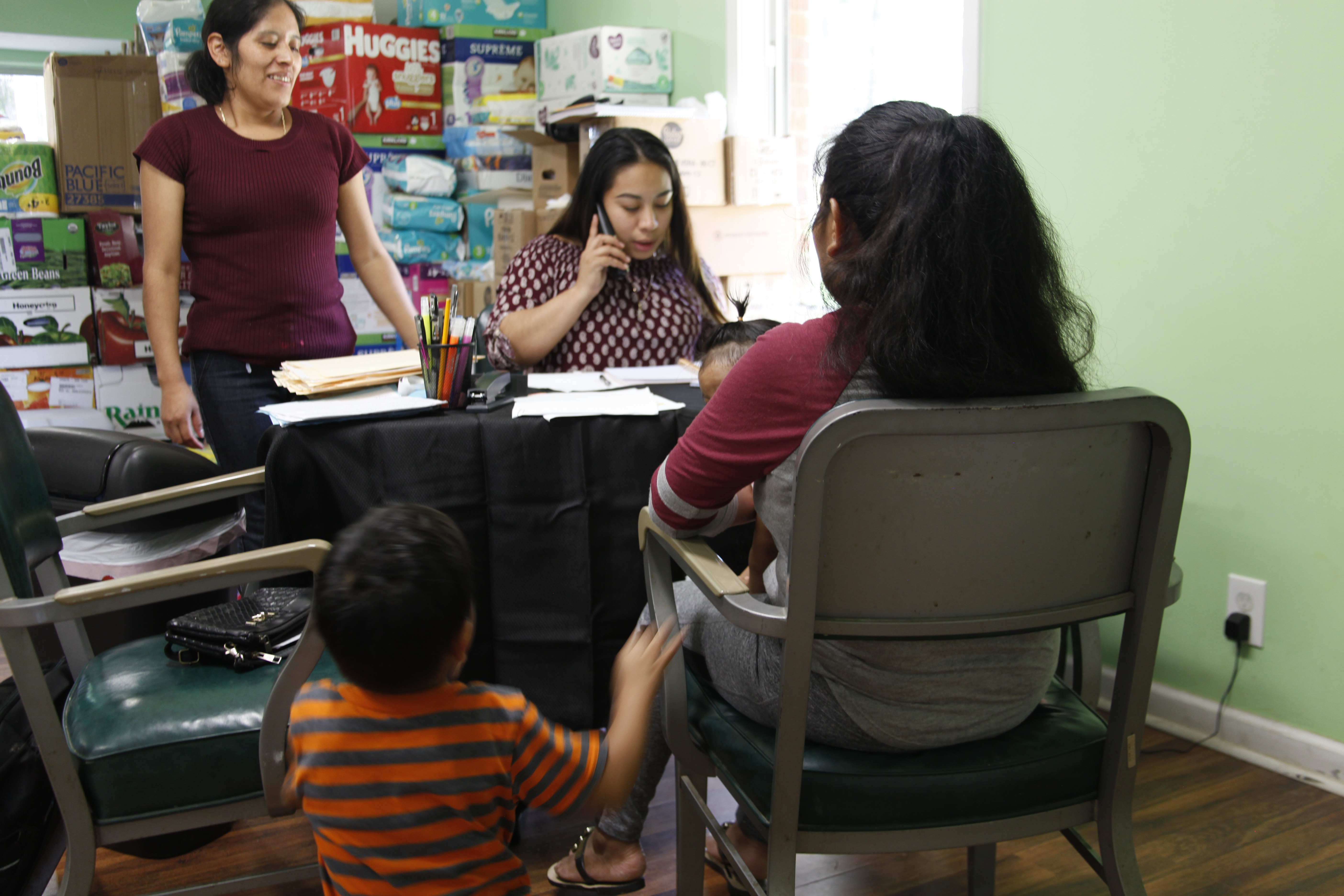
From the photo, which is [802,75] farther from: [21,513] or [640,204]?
[21,513]

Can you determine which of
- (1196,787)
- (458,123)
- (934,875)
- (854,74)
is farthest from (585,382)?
Result: (458,123)

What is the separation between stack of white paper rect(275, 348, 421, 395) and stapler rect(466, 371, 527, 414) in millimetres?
132

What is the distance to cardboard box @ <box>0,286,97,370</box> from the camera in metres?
4.00

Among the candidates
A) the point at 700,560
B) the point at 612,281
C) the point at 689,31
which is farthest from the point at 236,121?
the point at 689,31

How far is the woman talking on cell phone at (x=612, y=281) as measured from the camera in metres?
2.29

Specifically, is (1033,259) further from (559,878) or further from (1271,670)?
(1271,670)

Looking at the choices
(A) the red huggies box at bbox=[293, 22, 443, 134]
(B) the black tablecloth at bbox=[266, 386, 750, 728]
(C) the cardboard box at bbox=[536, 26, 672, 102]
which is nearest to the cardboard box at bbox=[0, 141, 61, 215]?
(A) the red huggies box at bbox=[293, 22, 443, 134]

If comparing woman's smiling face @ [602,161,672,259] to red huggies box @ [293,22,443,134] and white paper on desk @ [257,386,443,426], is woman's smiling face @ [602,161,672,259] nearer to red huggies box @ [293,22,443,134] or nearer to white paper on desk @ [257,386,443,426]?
white paper on desk @ [257,386,443,426]

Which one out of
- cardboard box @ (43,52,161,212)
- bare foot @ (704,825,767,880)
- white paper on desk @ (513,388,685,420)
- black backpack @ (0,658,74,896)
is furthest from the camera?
cardboard box @ (43,52,161,212)

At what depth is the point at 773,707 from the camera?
111cm

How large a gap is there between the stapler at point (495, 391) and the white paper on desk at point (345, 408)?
73mm

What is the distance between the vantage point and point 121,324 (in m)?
4.14

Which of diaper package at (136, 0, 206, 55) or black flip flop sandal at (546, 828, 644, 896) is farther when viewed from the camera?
diaper package at (136, 0, 206, 55)

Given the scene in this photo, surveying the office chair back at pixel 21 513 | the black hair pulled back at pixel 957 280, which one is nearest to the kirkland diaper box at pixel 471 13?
the office chair back at pixel 21 513
